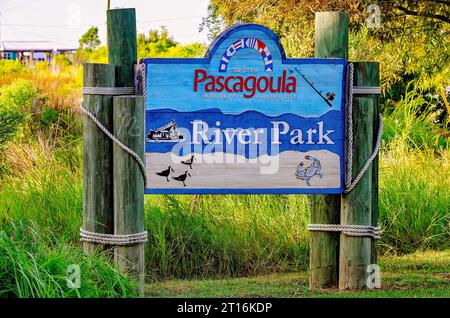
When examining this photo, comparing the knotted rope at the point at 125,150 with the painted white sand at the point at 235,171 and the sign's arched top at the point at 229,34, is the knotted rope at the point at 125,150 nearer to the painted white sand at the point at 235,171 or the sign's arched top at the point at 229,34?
the painted white sand at the point at 235,171

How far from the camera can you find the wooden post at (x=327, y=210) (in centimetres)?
640

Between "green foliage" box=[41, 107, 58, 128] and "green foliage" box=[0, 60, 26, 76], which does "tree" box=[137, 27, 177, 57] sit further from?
"green foliage" box=[41, 107, 58, 128]

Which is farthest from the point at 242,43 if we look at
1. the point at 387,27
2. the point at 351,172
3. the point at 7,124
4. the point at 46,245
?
the point at 387,27

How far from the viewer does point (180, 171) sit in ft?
20.1

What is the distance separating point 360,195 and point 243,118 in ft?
3.61

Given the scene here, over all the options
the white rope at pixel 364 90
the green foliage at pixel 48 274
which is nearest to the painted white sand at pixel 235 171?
the white rope at pixel 364 90

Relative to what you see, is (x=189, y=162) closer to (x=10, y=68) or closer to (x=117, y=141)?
(x=117, y=141)

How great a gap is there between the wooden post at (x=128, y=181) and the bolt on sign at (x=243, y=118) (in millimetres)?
225

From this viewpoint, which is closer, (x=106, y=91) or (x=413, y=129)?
(x=106, y=91)

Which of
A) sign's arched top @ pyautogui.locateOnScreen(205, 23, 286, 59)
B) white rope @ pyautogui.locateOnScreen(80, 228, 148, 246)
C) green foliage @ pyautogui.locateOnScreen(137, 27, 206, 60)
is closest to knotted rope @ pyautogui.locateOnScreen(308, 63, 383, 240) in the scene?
sign's arched top @ pyautogui.locateOnScreen(205, 23, 286, 59)

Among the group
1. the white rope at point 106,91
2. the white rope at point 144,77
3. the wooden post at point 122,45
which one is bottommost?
the white rope at point 106,91

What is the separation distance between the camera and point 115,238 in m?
5.91

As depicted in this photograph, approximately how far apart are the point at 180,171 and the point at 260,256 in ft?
5.55
